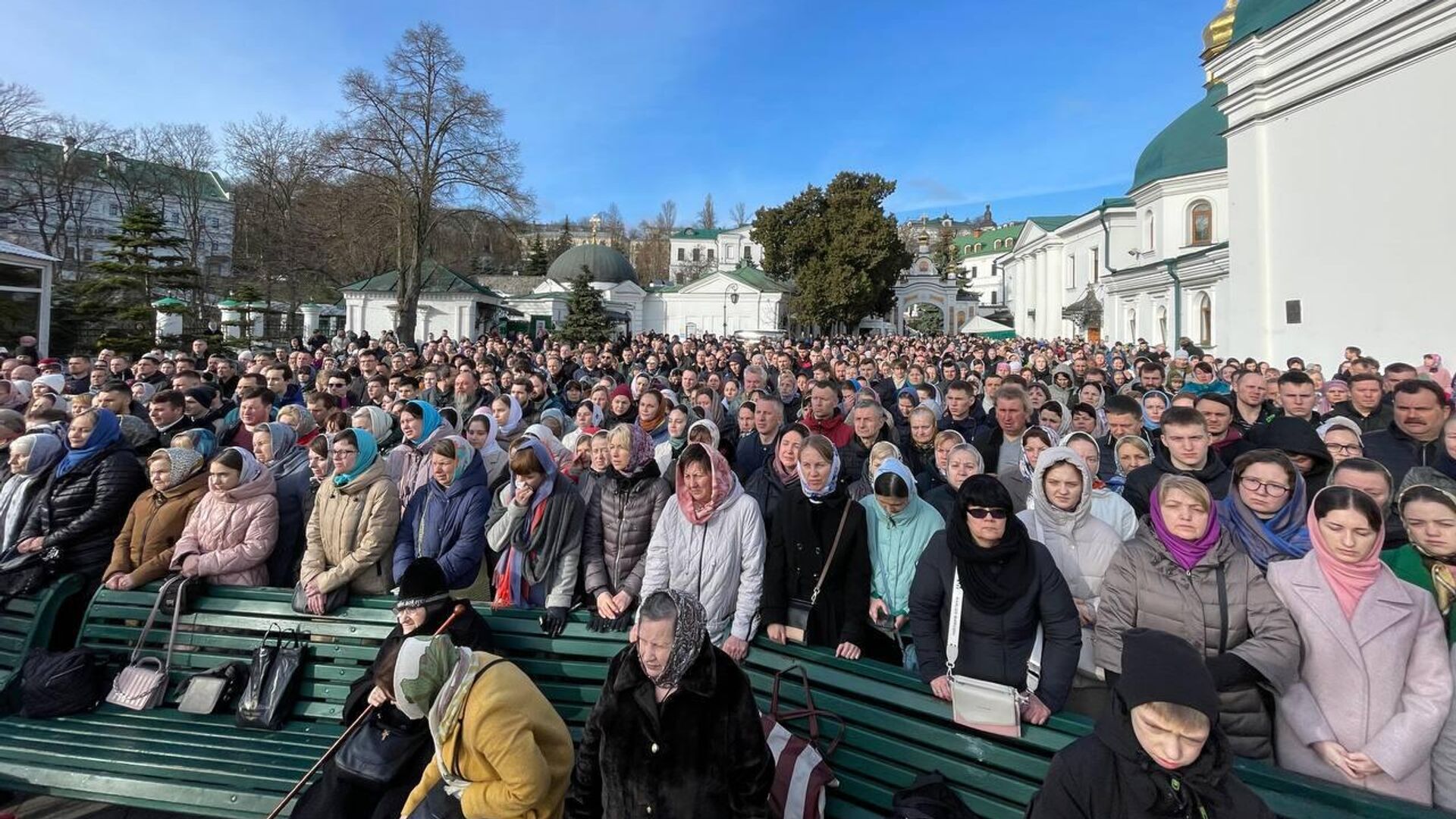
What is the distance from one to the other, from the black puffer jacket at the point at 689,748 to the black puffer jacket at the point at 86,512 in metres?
3.96

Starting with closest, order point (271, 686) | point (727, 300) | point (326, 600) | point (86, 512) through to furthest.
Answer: point (271, 686) < point (326, 600) < point (86, 512) < point (727, 300)

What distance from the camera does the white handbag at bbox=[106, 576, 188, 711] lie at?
12.6ft

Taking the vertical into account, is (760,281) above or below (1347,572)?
above

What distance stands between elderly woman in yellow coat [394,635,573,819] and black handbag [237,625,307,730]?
138cm

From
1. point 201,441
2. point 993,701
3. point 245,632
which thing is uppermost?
point 201,441

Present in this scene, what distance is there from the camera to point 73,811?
3799mm

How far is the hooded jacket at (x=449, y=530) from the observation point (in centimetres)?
426

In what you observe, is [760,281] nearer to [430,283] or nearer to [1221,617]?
[430,283]

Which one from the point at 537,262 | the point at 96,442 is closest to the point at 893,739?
the point at 96,442

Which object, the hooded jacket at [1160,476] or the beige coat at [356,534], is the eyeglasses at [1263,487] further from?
the beige coat at [356,534]

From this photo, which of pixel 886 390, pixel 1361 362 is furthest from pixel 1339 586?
pixel 1361 362

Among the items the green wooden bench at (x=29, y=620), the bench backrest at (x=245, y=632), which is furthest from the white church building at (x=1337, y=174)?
the green wooden bench at (x=29, y=620)

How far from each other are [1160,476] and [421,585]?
4109 millimetres

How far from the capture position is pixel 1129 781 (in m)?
1.99
